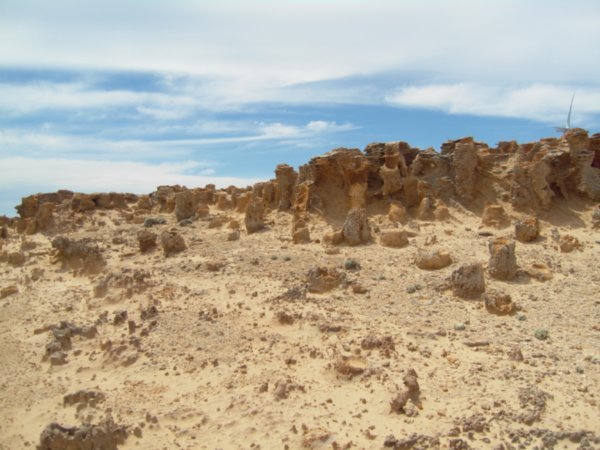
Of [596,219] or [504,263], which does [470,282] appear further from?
[596,219]

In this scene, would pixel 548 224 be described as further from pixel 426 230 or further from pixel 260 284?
pixel 260 284

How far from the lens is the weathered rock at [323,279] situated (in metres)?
13.5

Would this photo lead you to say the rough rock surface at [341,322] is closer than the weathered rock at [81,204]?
Yes

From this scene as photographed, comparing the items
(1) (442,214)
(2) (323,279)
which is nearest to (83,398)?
(2) (323,279)

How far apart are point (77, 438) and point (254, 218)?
12805mm

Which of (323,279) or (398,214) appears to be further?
(398,214)

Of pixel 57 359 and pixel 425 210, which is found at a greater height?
pixel 425 210

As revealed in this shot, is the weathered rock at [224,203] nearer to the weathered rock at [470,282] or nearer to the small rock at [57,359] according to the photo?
the small rock at [57,359]

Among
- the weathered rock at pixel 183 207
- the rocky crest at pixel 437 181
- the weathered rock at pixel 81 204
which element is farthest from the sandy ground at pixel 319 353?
the weathered rock at pixel 81 204

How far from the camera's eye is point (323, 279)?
13570 millimetres

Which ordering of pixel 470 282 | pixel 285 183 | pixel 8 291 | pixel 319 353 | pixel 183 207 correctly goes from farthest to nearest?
pixel 183 207
pixel 285 183
pixel 8 291
pixel 470 282
pixel 319 353

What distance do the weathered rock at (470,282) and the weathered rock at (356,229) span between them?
15.9 ft

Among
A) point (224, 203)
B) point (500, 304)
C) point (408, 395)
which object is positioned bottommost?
point (408, 395)

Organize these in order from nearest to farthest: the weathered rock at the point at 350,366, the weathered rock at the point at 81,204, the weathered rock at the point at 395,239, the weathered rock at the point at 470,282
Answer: the weathered rock at the point at 350,366 → the weathered rock at the point at 470,282 → the weathered rock at the point at 395,239 → the weathered rock at the point at 81,204
